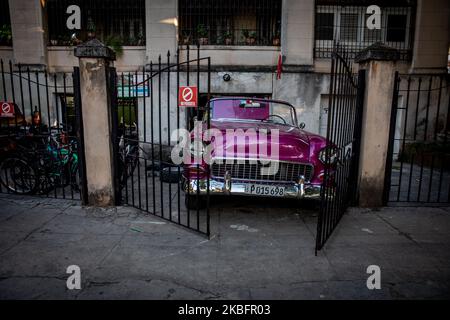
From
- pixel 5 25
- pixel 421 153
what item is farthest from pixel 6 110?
pixel 421 153

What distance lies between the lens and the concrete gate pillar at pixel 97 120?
4520 millimetres

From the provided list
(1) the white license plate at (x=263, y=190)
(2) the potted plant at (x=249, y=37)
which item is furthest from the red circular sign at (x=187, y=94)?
(2) the potted plant at (x=249, y=37)

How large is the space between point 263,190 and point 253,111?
2.05m

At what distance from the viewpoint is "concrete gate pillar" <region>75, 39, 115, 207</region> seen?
4520 mm

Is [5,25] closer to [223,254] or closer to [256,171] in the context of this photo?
[256,171]

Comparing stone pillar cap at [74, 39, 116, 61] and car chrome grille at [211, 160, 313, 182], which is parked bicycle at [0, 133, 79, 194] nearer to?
stone pillar cap at [74, 39, 116, 61]

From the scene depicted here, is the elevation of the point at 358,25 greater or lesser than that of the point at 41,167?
greater

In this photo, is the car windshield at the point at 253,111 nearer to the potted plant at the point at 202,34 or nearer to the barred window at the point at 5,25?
the potted plant at the point at 202,34

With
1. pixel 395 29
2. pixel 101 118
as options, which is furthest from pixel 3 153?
pixel 395 29

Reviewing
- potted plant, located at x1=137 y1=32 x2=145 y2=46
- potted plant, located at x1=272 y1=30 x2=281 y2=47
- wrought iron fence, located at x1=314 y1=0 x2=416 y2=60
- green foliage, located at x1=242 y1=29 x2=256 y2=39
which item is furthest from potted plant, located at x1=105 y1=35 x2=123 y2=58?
wrought iron fence, located at x1=314 y1=0 x2=416 y2=60

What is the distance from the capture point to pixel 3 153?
583 cm

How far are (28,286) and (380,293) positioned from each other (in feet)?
10.3

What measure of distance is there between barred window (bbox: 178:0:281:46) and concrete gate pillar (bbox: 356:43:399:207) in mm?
5643

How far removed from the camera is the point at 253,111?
18.5 ft
